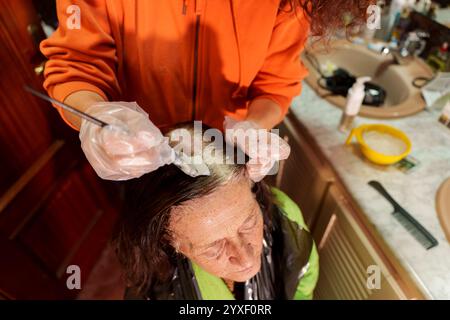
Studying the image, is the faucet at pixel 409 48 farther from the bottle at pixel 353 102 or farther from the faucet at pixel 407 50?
the bottle at pixel 353 102

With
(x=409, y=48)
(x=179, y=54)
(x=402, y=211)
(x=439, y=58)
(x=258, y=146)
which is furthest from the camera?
(x=409, y=48)

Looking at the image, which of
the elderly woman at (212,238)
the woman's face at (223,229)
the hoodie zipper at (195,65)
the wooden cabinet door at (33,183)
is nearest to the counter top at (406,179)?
the elderly woman at (212,238)

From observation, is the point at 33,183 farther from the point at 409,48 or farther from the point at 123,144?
the point at 409,48

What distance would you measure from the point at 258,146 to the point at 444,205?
742 millimetres

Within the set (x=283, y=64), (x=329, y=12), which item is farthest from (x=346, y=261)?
(x=329, y=12)

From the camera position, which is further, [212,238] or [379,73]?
[379,73]

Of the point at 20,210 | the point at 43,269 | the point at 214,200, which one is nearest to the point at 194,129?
the point at 214,200

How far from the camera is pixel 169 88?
909 millimetres

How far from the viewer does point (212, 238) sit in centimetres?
80

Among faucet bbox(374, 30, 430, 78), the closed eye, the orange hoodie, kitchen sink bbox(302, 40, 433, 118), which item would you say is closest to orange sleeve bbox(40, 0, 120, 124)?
the orange hoodie

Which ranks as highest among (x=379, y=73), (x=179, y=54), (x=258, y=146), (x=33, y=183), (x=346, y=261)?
(x=179, y=54)

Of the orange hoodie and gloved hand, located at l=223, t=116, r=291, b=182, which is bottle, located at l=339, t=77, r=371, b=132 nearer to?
the orange hoodie

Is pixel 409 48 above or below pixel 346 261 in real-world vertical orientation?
above

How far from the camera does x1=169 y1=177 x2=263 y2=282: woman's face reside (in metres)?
0.77
